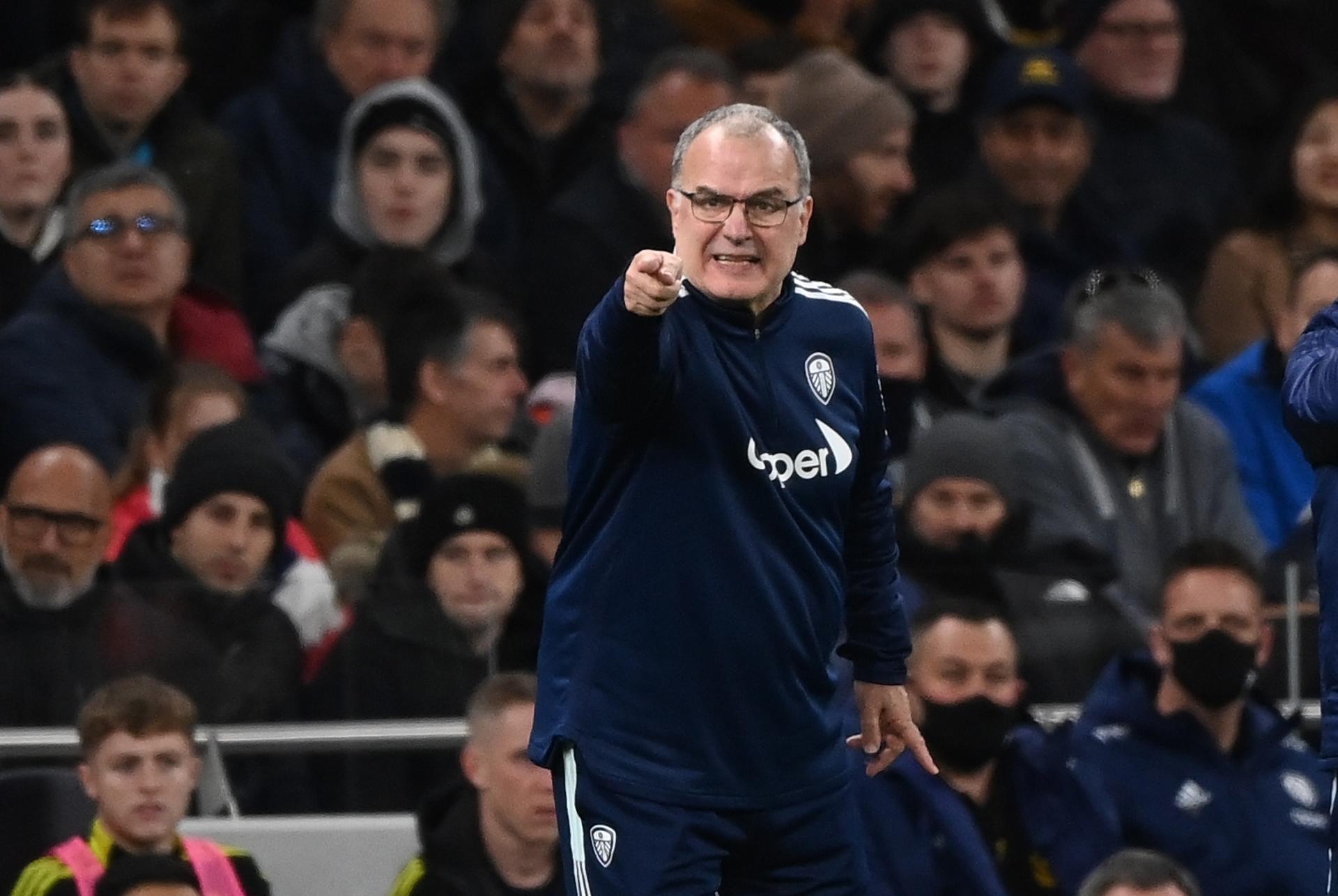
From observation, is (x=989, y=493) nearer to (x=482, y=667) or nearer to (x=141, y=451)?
(x=482, y=667)

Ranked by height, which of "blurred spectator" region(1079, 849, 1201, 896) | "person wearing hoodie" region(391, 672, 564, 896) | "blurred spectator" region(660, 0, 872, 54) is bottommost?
"blurred spectator" region(1079, 849, 1201, 896)

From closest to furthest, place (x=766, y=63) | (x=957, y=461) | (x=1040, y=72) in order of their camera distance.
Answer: (x=957, y=461)
(x=766, y=63)
(x=1040, y=72)

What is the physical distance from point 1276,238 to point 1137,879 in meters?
3.96

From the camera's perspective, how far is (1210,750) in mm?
6887

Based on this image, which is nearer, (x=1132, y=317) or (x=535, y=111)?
(x=1132, y=317)

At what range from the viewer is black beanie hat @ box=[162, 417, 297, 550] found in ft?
23.8

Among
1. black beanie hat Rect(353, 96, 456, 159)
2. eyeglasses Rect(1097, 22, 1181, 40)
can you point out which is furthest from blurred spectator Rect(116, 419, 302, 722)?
eyeglasses Rect(1097, 22, 1181, 40)

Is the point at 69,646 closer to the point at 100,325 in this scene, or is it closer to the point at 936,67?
the point at 100,325

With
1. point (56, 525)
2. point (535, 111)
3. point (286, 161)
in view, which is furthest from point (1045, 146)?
point (56, 525)

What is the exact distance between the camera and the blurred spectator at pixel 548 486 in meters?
7.32

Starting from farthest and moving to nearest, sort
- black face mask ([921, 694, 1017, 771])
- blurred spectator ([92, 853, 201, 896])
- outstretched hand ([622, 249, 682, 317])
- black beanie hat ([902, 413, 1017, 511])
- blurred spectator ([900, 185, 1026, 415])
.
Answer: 1. blurred spectator ([900, 185, 1026, 415])
2. black beanie hat ([902, 413, 1017, 511])
3. black face mask ([921, 694, 1017, 771])
4. blurred spectator ([92, 853, 201, 896])
5. outstretched hand ([622, 249, 682, 317])

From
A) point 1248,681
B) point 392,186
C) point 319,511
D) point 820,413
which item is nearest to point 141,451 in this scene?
point 319,511

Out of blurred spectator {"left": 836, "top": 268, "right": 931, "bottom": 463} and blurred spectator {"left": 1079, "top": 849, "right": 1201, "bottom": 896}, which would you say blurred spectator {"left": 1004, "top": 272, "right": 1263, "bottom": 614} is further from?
blurred spectator {"left": 1079, "top": 849, "right": 1201, "bottom": 896}

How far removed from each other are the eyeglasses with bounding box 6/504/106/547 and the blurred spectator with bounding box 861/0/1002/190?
12.3ft
